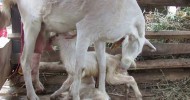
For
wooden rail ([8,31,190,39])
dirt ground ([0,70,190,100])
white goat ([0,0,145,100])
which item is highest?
white goat ([0,0,145,100])

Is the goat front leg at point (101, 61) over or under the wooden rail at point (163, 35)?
under

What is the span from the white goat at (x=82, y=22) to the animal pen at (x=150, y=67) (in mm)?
760

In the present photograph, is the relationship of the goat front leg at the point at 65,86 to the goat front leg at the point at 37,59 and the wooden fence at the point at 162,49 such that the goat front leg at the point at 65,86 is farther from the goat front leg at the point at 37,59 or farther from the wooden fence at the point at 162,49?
the wooden fence at the point at 162,49

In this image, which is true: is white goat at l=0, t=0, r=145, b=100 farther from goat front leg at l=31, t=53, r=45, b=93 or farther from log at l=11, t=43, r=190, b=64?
log at l=11, t=43, r=190, b=64

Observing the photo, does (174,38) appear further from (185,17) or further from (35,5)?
(35,5)

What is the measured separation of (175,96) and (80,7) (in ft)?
5.48

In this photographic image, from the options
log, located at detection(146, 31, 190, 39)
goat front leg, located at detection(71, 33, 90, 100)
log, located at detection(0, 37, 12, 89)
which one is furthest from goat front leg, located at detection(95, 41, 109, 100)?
log, located at detection(0, 37, 12, 89)

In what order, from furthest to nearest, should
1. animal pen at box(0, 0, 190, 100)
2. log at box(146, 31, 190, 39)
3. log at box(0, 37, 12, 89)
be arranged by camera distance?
log at box(146, 31, 190, 39) → animal pen at box(0, 0, 190, 100) → log at box(0, 37, 12, 89)

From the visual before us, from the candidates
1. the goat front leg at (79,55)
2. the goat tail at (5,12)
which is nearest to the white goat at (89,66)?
the goat front leg at (79,55)

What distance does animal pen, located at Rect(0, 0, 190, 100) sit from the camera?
169 inches

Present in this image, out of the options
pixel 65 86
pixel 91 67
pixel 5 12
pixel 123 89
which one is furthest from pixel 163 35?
pixel 5 12

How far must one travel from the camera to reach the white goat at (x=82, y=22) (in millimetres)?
3156

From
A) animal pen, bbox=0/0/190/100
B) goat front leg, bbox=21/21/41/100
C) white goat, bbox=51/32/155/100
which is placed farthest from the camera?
animal pen, bbox=0/0/190/100

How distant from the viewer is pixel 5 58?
13.8 feet
